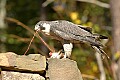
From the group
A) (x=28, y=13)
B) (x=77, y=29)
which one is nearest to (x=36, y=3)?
(x=28, y=13)

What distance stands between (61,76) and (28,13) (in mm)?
10730

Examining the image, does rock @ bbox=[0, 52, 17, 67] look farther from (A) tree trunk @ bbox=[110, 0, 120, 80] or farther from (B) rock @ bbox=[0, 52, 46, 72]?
(A) tree trunk @ bbox=[110, 0, 120, 80]

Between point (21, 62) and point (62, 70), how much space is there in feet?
0.97

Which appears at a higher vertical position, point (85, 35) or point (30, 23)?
point (85, 35)

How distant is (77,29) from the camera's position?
9.52 ft

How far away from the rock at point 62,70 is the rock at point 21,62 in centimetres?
6

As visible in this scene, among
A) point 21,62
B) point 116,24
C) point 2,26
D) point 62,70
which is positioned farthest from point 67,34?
point 2,26

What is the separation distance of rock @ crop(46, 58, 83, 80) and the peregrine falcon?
0.23 ft

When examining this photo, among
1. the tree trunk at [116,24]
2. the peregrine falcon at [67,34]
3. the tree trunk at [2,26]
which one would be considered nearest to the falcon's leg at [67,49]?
the peregrine falcon at [67,34]

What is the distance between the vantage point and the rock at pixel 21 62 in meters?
2.67

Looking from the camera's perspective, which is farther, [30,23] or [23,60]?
[30,23]

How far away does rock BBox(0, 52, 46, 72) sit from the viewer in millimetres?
2675

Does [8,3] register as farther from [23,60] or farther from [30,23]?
[23,60]

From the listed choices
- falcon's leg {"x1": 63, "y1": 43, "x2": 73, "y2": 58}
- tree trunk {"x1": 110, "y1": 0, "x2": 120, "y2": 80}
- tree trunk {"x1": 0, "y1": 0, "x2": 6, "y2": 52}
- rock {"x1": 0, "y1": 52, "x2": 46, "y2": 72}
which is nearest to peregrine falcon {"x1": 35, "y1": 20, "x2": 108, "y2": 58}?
falcon's leg {"x1": 63, "y1": 43, "x2": 73, "y2": 58}
